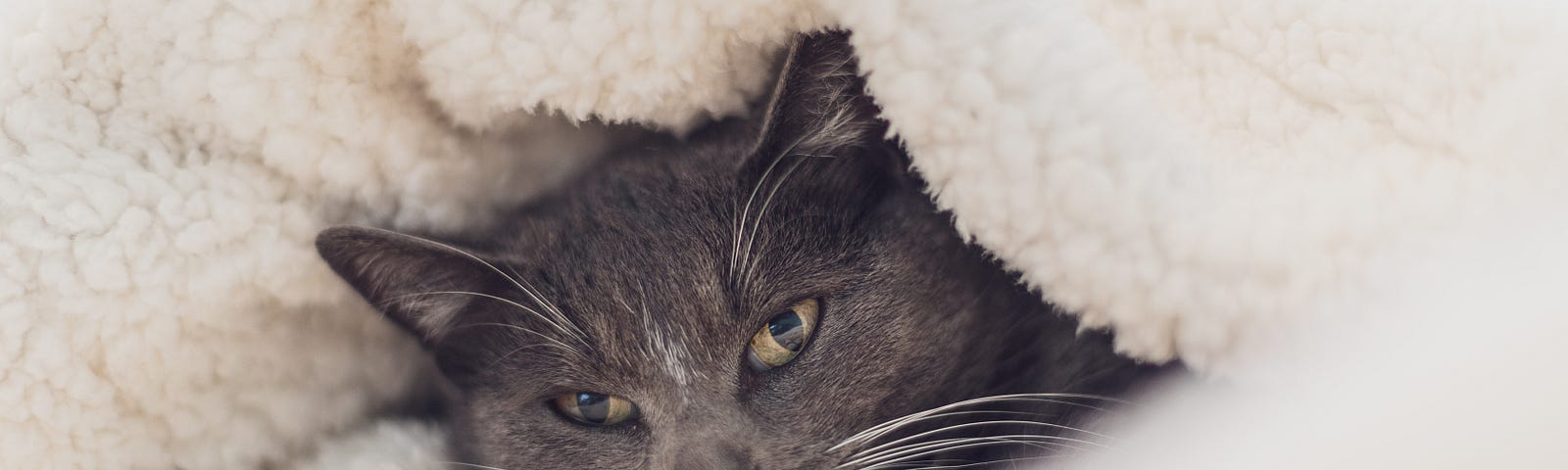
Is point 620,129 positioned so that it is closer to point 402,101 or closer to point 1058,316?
point 402,101

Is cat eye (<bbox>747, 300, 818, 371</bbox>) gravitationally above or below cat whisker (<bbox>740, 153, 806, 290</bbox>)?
below

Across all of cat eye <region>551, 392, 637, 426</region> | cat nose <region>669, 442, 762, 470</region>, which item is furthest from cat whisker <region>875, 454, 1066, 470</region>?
cat eye <region>551, 392, 637, 426</region>

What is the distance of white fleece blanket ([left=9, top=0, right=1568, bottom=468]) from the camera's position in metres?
0.63

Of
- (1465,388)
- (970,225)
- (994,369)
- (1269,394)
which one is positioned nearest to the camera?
(1465,388)

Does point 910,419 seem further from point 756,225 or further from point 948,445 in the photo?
point 756,225

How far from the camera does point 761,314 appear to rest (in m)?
0.85

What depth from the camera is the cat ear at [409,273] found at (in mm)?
788

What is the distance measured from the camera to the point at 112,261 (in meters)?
0.73

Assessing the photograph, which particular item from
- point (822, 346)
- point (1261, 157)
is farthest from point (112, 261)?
point (1261, 157)

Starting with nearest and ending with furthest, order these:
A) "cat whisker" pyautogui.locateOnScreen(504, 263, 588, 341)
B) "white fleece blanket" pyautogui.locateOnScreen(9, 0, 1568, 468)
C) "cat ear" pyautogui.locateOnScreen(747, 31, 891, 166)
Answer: "white fleece blanket" pyautogui.locateOnScreen(9, 0, 1568, 468)
"cat ear" pyautogui.locateOnScreen(747, 31, 891, 166)
"cat whisker" pyautogui.locateOnScreen(504, 263, 588, 341)

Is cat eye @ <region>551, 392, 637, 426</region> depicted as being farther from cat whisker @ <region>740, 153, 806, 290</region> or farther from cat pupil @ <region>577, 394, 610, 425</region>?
cat whisker @ <region>740, 153, 806, 290</region>

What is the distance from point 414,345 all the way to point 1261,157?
0.76m

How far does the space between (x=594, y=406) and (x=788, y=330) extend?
19cm

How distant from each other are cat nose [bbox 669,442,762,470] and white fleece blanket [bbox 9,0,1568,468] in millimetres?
255
